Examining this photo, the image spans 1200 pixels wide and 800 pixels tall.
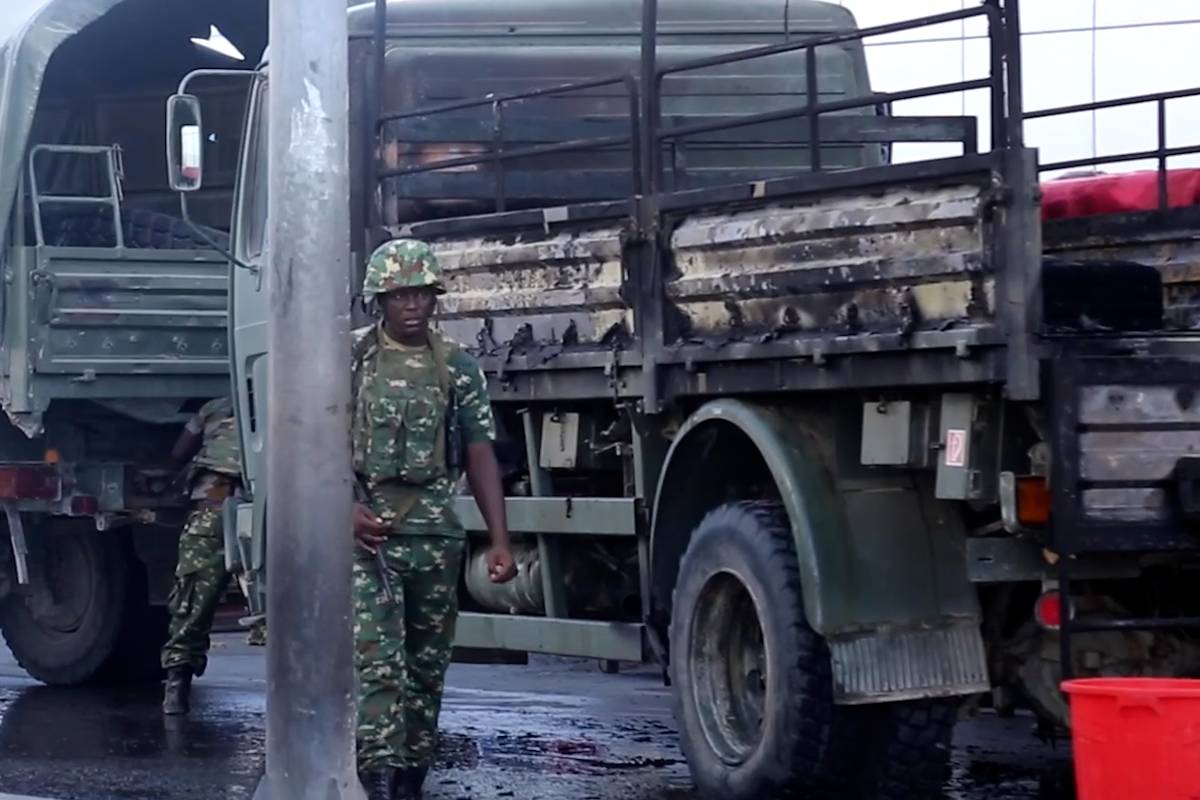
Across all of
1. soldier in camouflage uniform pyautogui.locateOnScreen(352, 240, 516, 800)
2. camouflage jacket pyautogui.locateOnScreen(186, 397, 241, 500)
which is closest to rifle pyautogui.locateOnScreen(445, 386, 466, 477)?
soldier in camouflage uniform pyautogui.locateOnScreen(352, 240, 516, 800)

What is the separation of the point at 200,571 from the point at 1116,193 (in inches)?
160

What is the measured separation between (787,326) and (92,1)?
5205 mm

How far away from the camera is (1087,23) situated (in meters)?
14.3

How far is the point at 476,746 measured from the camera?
8.37m

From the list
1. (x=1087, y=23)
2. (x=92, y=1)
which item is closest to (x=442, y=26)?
(x=92, y=1)

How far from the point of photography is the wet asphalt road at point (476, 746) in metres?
7.31

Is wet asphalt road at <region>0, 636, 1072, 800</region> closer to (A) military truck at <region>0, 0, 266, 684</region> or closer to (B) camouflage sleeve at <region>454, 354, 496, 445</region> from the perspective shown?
(A) military truck at <region>0, 0, 266, 684</region>

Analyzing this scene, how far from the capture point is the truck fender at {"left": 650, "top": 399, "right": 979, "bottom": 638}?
601 cm

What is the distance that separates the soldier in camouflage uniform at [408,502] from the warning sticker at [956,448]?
137cm

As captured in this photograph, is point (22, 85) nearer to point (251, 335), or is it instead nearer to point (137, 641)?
point (251, 335)

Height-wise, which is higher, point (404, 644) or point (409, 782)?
point (404, 644)

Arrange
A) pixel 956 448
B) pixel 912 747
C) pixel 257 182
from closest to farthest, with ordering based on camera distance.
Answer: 1. pixel 956 448
2. pixel 912 747
3. pixel 257 182

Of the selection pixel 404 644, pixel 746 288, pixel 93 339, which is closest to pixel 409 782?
pixel 404 644

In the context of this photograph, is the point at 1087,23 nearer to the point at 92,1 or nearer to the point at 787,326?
the point at 92,1
